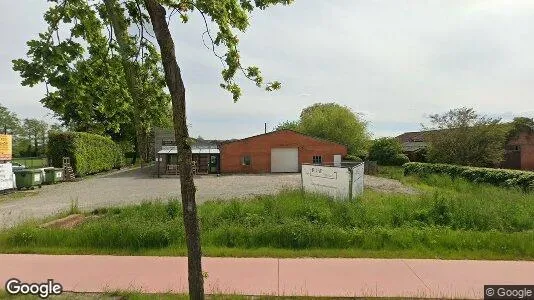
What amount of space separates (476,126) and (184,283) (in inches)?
1260

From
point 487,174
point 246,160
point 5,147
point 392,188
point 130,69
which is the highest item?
point 130,69

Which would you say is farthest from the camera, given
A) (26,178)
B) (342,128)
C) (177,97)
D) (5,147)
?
(342,128)

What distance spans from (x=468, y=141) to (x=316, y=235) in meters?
28.9

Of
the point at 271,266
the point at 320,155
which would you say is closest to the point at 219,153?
the point at 320,155

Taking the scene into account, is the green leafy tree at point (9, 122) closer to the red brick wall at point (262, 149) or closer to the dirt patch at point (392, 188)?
the red brick wall at point (262, 149)

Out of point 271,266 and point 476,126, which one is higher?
point 476,126

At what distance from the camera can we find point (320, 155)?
131 feet

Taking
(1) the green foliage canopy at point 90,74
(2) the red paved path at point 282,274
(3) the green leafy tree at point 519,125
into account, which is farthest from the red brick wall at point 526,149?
(1) the green foliage canopy at point 90,74

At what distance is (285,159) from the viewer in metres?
39.3

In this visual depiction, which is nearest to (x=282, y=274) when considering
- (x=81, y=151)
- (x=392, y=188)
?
(x=392, y=188)

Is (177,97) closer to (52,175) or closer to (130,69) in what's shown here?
(130,69)

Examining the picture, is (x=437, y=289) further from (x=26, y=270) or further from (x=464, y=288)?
(x=26, y=270)

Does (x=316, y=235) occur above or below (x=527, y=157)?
below

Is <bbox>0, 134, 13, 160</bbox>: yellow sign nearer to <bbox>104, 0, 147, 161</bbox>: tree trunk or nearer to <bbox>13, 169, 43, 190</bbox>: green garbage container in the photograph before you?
<bbox>13, 169, 43, 190</bbox>: green garbage container
